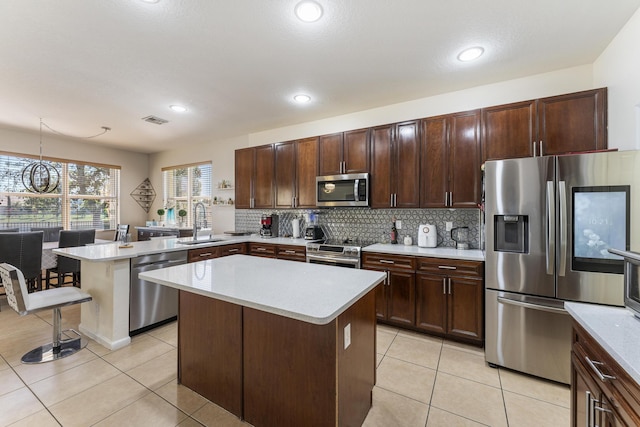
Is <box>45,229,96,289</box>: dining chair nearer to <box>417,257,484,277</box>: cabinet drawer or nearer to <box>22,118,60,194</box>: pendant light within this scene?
<box>22,118,60,194</box>: pendant light

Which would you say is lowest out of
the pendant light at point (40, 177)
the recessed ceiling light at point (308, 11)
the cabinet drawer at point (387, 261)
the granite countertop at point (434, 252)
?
the cabinet drawer at point (387, 261)

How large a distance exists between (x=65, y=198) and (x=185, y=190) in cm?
220

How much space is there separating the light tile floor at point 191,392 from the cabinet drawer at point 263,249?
170cm

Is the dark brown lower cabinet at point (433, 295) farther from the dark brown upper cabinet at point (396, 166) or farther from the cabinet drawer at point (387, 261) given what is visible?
the dark brown upper cabinet at point (396, 166)

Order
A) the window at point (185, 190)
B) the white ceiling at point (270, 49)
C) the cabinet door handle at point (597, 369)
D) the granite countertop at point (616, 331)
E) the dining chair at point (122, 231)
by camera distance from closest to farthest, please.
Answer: the granite countertop at point (616, 331)
the cabinet door handle at point (597, 369)
the white ceiling at point (270, 49)
the dining chair at point (122, 231)
the window at point (185, 190)

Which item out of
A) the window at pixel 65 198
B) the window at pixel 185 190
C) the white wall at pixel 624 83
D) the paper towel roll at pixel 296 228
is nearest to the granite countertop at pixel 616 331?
the white wall at pixel 624 83

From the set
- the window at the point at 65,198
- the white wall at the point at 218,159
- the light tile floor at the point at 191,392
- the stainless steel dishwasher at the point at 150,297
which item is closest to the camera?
the light tile floor at the point at 191,392

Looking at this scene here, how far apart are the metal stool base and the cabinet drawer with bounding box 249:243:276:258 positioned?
6.98 feet

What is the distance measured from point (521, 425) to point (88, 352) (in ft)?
11.7

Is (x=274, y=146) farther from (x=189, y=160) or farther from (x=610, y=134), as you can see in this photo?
(x=610, y=134)

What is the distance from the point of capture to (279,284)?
1.66 metres

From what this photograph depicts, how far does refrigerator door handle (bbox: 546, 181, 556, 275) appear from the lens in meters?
2.08

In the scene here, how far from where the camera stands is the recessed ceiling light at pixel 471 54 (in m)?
A: 2.36

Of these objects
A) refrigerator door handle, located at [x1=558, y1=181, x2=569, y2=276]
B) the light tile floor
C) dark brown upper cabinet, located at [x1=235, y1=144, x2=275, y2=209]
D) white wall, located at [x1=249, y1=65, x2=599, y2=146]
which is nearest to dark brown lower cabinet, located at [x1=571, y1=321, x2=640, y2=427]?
the light tile floor
